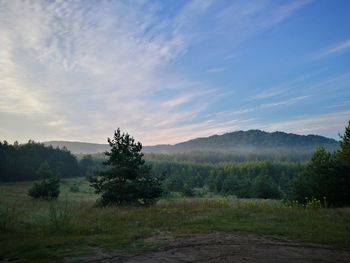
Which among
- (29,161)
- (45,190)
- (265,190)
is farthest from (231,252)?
(29,161)

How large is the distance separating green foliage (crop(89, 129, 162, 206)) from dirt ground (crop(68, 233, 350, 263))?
1065 centimetres

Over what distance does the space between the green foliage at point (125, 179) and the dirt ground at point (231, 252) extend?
10651 millimetres

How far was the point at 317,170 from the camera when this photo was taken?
26297 mm

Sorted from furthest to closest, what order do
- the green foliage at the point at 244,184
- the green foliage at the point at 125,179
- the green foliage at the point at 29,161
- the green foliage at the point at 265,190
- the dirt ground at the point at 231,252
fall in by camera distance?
1. the green foliage at the point at 29,161
2. the green foliage at the point at 244,184
3. the green foliage at the point at 265,190
4. the green foliage at the point at 125,179
5. the dirt ground at the point at 231,252

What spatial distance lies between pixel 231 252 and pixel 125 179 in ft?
44.2

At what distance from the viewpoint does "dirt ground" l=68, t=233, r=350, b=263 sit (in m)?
7.62

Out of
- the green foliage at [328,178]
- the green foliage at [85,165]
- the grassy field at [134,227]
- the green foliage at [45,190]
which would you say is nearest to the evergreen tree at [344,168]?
the green foliage at [328,178]

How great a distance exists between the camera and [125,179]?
21047 millimetres

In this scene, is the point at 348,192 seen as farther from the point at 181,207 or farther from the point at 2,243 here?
the point at 2,243

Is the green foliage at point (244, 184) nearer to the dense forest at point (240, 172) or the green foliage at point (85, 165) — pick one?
the dense forest at point (240, 172)

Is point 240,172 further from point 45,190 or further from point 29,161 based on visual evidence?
point 45,190

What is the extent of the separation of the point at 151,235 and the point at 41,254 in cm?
347

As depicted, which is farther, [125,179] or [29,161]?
[29,161]

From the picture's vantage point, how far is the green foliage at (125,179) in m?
20.2
